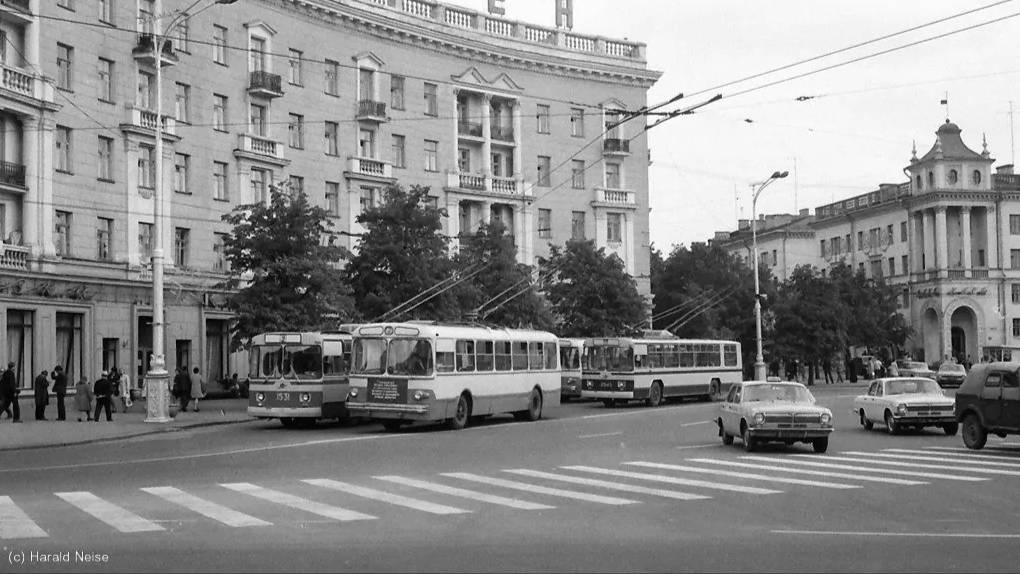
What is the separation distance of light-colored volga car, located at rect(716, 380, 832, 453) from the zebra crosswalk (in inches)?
32.9

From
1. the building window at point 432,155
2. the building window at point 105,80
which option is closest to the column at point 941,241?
the building window at point 432,155

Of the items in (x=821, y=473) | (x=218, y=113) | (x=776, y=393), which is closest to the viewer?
(x=821, y=473)

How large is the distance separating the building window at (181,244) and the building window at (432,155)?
1710 cm

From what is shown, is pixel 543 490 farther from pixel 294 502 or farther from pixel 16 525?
pixel 16 525

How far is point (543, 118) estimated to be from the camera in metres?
69.9

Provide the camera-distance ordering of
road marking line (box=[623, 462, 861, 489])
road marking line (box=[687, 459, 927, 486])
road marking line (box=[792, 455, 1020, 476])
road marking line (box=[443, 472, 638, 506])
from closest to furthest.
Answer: road marking line (box=[443, 472, 638, 506])
road marking line (box=[623, 462, 861, 489])
road marking line (box=[687, 459, 927, 486])
road marking line (box=[792, 455, 1020, 476])

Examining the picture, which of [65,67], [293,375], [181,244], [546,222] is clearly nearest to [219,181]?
[181,244]

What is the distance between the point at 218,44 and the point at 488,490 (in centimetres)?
3939

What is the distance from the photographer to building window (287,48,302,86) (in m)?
56.5

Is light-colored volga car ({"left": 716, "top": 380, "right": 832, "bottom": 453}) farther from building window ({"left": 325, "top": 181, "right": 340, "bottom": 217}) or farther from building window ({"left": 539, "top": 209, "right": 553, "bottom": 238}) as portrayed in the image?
building window ({"left": 539, "top": 209, "right": 553, "bottom": 238})

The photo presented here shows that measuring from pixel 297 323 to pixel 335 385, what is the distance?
7734mm

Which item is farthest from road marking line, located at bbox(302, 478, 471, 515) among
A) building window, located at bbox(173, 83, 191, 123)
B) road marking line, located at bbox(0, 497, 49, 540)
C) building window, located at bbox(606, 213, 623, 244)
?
building window, located at bbox(606, 213, 623, 244)

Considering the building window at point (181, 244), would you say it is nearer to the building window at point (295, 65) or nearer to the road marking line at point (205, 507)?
the building window at point (295, 65)

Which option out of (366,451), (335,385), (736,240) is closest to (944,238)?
(736,240)
